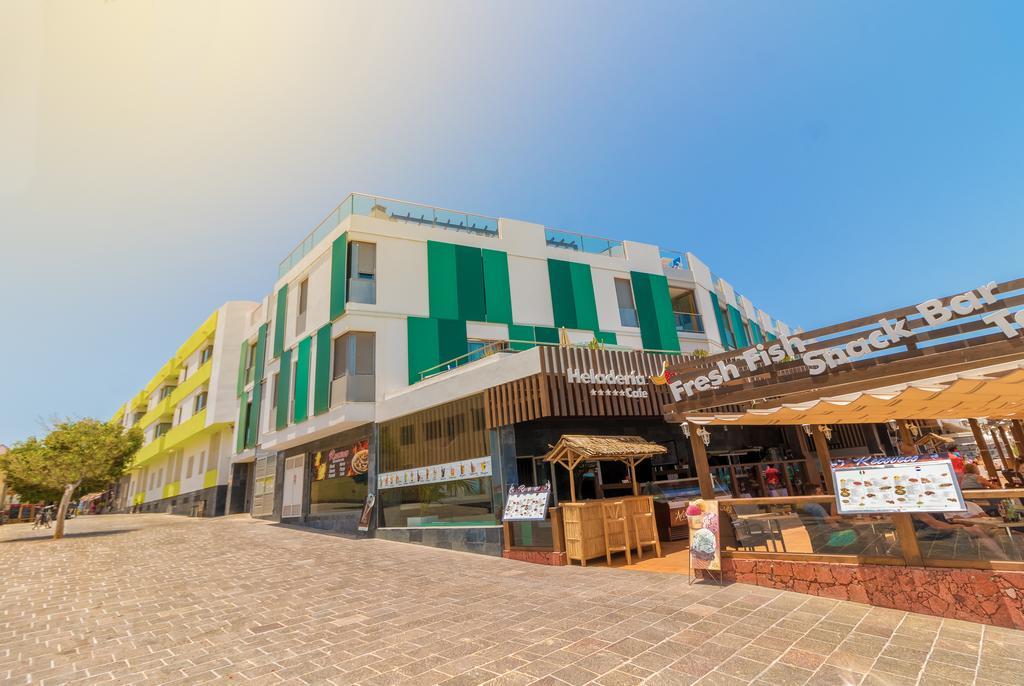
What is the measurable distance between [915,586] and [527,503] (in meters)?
6.37

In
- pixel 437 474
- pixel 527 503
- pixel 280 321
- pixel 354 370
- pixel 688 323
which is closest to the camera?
pixel 527 503

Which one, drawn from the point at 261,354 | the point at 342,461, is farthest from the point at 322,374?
the point at 261,354

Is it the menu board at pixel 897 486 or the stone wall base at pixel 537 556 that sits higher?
the menu board at pixel 897 486

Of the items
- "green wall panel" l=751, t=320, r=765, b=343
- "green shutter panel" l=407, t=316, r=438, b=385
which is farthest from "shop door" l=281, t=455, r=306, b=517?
"green wall panel" l=751, t=320, r=765, b=343

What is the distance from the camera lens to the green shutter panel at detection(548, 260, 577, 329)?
18906mm

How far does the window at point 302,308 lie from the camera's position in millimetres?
18594

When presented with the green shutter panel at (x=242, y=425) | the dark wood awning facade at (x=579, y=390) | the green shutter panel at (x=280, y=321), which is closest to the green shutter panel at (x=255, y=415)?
the green shutter panel at (x=242, y=425)

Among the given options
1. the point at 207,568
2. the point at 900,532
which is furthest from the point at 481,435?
the point at 900,532

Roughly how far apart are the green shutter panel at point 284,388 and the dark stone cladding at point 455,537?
8.02m

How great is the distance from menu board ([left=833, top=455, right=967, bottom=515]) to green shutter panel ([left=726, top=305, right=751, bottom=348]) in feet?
64.7

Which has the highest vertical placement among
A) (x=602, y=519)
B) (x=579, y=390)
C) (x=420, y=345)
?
(x=420, y=345)

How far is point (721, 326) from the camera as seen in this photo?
22984 millimetres

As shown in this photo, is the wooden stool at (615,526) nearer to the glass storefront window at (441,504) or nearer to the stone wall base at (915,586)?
the glass storefront window at (441,504)

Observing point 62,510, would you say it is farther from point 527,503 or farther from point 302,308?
point 527,503
